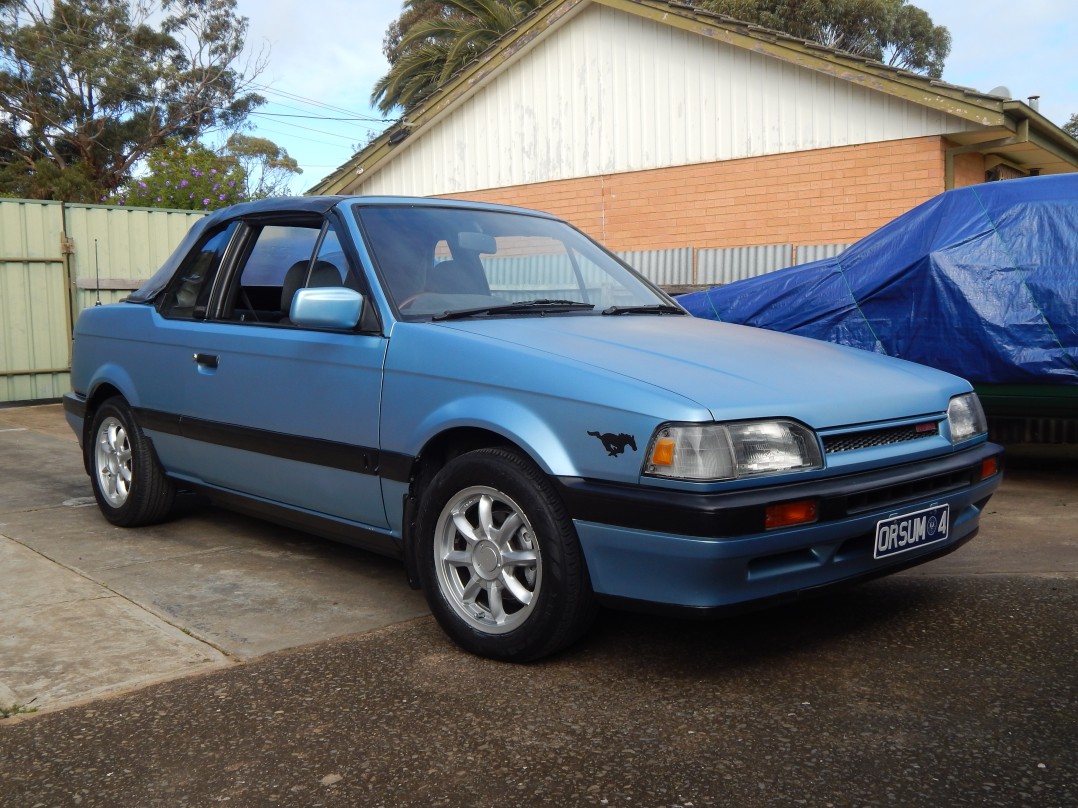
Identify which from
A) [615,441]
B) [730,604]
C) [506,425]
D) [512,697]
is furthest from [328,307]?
[730,604]

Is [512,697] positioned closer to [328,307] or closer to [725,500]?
[725,500]

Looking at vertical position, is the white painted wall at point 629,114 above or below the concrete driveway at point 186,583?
above

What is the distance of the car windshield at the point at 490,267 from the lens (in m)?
4.09

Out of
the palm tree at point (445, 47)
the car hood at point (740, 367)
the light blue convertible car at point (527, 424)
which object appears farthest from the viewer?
the palm tree at point (445, 47)

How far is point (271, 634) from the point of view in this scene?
12.8ft

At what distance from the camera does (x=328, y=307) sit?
3.89 metres

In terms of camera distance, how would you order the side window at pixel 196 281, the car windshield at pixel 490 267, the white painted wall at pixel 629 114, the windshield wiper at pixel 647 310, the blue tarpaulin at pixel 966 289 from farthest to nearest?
the white painted wall at pixel 629 114, the blue tarpaulin at pixel 966 289, the side window at pixel 196 281, the windshield wiper at pixel 647 310, the car windshield at pixel 490 267

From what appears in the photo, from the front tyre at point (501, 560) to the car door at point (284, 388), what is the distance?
0.43m

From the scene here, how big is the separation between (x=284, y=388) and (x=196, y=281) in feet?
3.68

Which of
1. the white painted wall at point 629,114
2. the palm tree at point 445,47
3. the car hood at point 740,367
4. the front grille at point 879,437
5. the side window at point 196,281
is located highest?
the palm tree at point 445,47

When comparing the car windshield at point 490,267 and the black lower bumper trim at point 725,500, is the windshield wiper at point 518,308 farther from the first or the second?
the black lower bumper trim at point 725,500

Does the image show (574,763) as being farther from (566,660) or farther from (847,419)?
(847,419)

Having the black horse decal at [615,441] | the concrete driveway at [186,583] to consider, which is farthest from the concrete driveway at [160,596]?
the black horse decal at [615,441]

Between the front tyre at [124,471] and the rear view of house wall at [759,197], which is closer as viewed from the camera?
the front tyre at [124,471]
